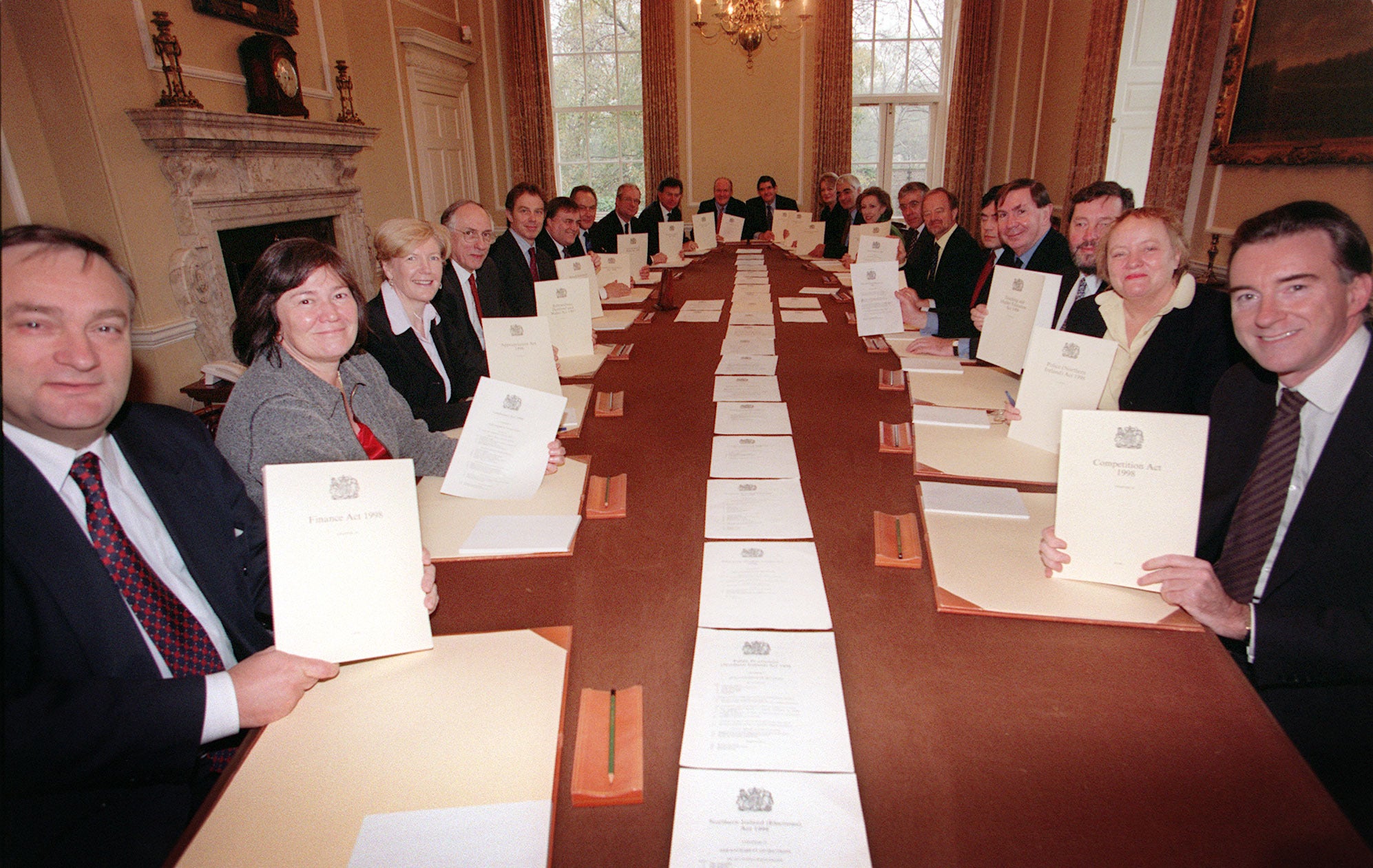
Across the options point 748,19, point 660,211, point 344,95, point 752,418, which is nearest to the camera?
point 752,418

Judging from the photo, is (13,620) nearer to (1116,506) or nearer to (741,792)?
(741,792)

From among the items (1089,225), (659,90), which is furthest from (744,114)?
(1089,225)

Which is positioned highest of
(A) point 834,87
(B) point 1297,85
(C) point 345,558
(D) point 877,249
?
(A) point 834,87

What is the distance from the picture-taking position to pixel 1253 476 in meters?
1.38

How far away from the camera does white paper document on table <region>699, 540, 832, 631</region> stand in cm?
112

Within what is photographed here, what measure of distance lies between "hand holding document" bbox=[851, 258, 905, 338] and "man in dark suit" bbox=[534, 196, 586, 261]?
2020 mm

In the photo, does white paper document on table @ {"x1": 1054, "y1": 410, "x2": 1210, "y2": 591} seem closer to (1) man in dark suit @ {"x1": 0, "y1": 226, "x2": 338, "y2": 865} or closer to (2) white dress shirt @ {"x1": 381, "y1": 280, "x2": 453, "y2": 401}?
(1) man in dark suit @ {"x1": 0, "y1": 226, "x2": 338, "y2": 865}

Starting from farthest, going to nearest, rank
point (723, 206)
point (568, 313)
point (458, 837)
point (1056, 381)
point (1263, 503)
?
point (723, 206) → point (568, 313) → point (1056, 381) → point (1263, 503) → point (458, 837)

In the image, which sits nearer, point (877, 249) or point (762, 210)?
point (877, 249)

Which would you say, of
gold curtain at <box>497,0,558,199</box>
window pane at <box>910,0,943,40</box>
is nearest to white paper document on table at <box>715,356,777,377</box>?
gold curtain at <box>497,0,558,199</box>

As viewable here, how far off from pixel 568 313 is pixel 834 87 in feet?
23.2

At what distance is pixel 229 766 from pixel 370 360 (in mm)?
1119

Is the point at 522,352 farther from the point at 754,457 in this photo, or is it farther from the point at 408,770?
the point at 408,770

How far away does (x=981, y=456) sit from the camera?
1.75 m
